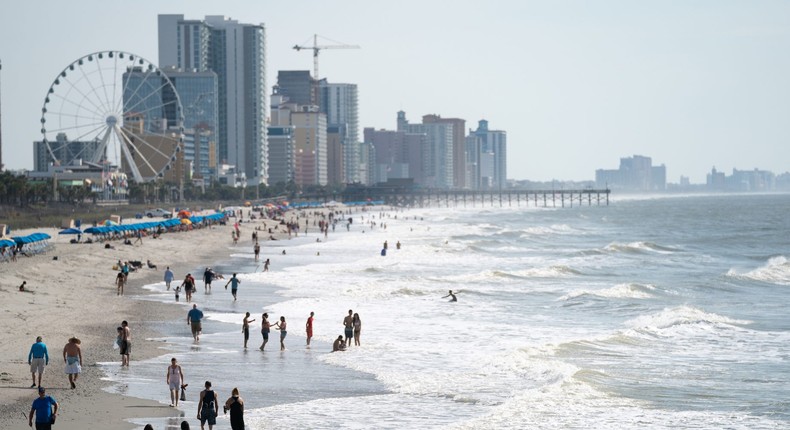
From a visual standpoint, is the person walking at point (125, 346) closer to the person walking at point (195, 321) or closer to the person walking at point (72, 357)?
the person walking at point (72, 357)

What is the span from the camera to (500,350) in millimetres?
29969

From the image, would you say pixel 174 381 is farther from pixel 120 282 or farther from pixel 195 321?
pixel 120 282

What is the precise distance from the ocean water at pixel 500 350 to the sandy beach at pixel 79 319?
0.89 meters

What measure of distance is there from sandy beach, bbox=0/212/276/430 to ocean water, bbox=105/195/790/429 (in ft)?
2.93

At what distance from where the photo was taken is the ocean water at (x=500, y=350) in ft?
73.5

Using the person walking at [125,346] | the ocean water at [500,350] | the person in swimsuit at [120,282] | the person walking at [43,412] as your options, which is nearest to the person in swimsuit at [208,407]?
the ocean water at [500,350]

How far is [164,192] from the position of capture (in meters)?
156

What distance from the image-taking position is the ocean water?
22391 millimetres

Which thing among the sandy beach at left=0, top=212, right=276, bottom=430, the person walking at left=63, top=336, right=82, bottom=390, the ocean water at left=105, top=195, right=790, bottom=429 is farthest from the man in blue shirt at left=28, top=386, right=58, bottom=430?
the person walking at left=63, top=336, right=82, bottom=390

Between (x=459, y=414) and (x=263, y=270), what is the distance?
35.2 metres

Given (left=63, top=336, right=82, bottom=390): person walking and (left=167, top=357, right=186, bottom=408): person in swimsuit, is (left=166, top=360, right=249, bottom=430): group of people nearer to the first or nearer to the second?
(left=167, top=357, right=186, bottom=408): person in swimsuit

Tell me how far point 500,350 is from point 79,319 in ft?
41.1

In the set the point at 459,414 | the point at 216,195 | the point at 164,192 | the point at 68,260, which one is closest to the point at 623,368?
the point at 459,414

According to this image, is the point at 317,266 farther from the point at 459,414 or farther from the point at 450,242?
the point at 459,414
